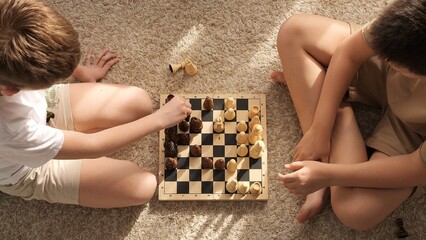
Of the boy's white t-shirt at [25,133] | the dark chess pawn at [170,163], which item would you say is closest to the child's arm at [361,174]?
the dark chess pawn at [170,163]

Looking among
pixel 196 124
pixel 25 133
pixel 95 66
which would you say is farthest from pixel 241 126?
pixel 25 133

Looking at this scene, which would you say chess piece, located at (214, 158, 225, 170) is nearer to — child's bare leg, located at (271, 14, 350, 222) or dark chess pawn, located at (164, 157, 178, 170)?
dark chess pawn, located at (164, 157, 178, 170)

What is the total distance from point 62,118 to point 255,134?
552 mm

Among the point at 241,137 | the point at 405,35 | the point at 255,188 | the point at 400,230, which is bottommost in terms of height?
the point at 400,230

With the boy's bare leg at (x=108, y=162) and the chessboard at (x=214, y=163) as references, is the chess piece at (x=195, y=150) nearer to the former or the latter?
the chessboard at (x=214, y=163)

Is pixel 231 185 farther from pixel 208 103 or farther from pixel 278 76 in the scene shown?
pixel 278 76

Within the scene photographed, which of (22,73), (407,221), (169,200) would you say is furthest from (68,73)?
(407,221)

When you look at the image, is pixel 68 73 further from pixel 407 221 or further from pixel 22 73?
pixel 407 221

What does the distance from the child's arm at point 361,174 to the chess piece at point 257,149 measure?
128 millimetres

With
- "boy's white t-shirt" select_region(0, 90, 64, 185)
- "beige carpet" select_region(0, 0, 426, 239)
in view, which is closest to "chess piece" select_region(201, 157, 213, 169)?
"beige carpet" select_region(0, 0, 426, 239)

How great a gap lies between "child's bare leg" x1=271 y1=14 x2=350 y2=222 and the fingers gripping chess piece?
0.28 meters

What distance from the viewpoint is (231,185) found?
1.35 m

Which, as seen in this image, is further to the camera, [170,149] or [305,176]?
[170,149]

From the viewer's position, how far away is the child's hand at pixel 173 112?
128 centimetres
